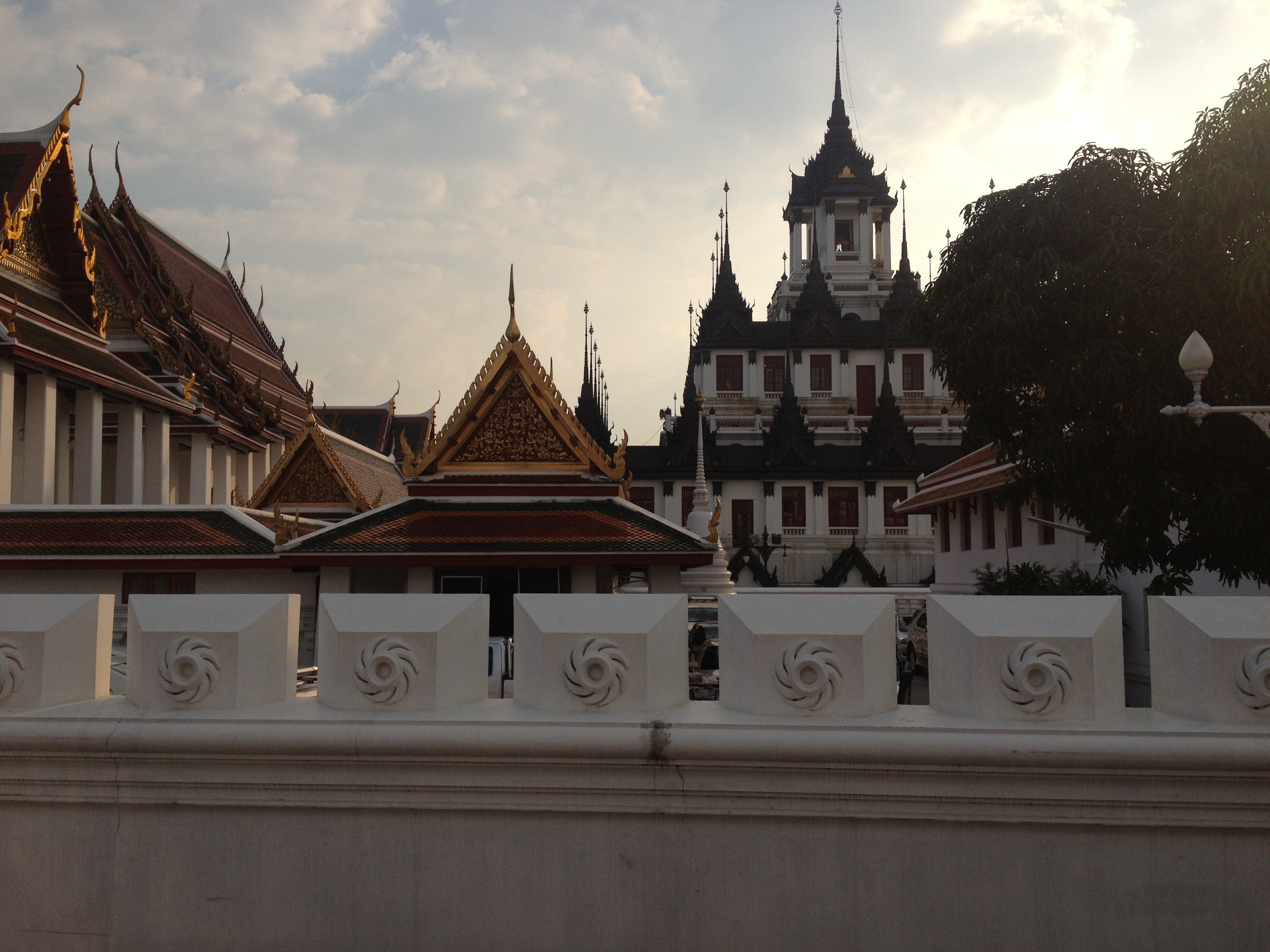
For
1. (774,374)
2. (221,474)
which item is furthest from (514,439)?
(774,374)

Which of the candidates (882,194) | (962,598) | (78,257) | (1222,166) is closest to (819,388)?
(882,194)

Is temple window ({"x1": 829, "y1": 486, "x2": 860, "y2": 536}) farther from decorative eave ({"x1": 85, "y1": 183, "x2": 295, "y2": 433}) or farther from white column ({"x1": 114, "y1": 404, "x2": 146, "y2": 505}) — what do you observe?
white column ({"x1": 114, "y1": 404, "x2": 146, "y2": 505})

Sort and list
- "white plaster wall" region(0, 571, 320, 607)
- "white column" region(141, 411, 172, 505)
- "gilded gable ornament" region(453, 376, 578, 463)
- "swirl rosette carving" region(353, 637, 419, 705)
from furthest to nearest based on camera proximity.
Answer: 1. "white column" region(141, 411, 172, 505)
2. "gilded gable ornament" region(453, 376, 578, 463)
3. "white plaster wall" region(0, 571, 320, 607)
4. "swirl rosette carving" region(353, 637, 419, 705)

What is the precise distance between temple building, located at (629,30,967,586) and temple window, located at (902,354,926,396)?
58 mm

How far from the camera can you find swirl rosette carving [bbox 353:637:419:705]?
376 cm

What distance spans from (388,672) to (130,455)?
66.3 ft

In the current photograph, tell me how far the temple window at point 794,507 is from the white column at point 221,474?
2444cm

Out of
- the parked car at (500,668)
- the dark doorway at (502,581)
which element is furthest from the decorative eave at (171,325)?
the parked car at (500,668)

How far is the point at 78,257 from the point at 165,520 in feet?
26.9

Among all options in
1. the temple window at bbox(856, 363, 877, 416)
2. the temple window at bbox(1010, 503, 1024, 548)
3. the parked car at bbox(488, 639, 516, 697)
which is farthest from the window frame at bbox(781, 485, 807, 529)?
the parked car at bbox(488, 639, 516, 697)

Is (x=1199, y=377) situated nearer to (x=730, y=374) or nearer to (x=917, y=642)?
(x=917, y=642)

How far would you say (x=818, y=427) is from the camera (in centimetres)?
4794

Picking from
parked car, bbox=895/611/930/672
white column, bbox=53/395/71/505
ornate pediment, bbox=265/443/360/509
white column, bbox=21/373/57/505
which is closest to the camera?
white column, bbox=21/373/57/505

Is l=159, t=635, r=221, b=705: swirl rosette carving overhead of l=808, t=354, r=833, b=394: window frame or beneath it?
beneath
